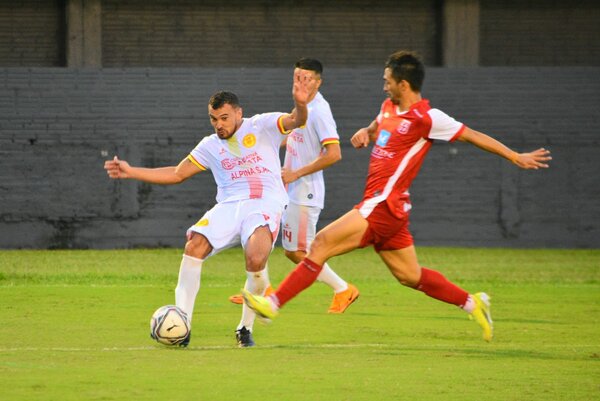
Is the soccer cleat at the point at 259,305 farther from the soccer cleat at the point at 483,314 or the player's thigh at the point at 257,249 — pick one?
the soccer cleat at the point at 483,314

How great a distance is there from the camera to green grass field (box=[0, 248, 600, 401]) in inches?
285

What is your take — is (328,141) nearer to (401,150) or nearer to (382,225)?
(401,150)

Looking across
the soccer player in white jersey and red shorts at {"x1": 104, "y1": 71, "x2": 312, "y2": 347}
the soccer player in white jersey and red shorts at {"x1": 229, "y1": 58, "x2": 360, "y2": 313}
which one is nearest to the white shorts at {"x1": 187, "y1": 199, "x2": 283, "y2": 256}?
the soccer player in white jersey and red shorts at {"x1": 104, "y1": 71, "x2": 312, "y2": 347}

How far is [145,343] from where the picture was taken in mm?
9359

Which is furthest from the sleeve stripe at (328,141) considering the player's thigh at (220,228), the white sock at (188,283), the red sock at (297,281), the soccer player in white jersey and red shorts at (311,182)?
the red sock at (297,281)

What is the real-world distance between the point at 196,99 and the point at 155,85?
2.55ft

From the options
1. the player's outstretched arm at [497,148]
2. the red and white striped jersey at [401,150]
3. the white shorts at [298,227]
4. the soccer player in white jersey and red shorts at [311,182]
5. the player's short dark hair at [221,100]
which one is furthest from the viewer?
the white shorts at [298,227]

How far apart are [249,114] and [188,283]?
1292 centimetres

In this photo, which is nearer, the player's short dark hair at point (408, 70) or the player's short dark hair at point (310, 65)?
the player's short dark hair at point (408, 70)

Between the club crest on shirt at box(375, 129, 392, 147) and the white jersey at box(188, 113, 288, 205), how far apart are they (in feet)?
3.70

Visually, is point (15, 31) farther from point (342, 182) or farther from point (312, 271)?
point (312, 271)

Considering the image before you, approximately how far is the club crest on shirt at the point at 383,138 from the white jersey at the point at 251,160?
1.13 meters

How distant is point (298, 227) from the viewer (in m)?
11.9

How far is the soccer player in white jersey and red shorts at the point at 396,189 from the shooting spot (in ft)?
27.3
